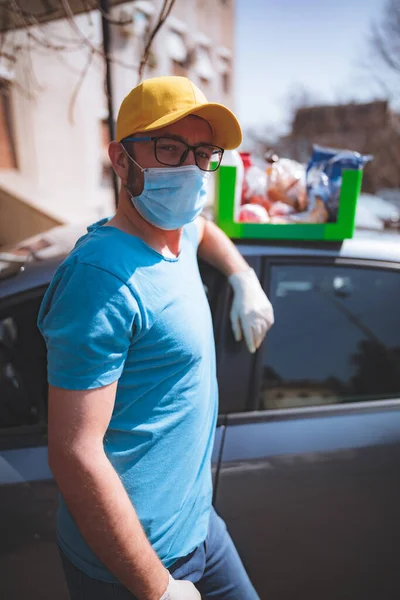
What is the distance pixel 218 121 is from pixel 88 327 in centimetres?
66

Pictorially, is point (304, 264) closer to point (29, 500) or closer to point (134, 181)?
point (134, 181)

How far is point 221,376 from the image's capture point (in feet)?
5.17

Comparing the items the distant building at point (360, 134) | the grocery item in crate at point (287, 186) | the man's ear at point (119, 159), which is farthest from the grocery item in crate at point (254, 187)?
the distant building at point (360, 134)

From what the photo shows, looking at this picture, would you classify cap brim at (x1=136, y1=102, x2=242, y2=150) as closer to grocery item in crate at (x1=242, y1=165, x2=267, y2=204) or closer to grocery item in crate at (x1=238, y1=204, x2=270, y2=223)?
grocery item in crate at (x1=238, y1=204, x2=270, y2=223)

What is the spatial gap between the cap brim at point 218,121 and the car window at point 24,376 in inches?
32.9

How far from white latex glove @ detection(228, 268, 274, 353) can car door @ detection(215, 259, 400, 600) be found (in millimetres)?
171

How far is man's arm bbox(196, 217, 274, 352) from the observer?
57.4 inches

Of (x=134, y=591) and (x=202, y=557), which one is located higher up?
(x=134, y=591)

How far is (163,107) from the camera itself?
3.50 feet

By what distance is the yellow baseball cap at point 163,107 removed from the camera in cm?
106

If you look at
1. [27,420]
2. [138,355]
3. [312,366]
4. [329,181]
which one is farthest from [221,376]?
[329,181]

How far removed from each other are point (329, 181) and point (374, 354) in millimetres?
772

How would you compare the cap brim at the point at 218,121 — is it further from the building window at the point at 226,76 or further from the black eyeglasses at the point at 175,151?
the building window at the point at 226,76

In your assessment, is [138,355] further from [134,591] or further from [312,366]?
[312,366]
